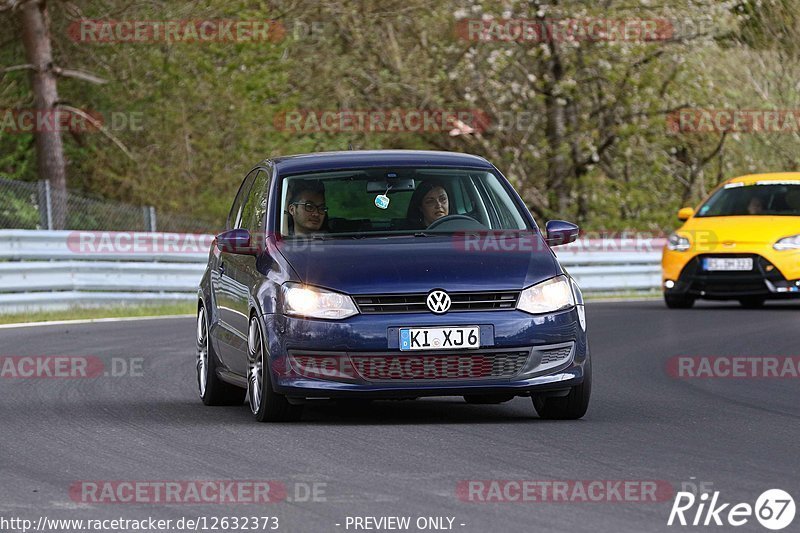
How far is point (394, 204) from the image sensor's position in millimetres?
10445

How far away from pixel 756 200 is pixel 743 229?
3.49ft

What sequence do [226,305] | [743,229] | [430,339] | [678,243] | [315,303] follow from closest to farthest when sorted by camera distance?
[430,339] → [315,303] → [226,305] → [743,229] → [678,243]

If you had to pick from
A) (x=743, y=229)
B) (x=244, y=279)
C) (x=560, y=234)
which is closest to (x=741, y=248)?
(x=743, y=229)

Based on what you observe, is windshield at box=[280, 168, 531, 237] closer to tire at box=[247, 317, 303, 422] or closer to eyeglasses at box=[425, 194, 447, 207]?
eyeglasses at box=[425, 194, 447, 207]

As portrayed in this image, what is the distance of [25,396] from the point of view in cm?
1152

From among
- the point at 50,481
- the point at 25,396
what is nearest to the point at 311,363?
the point at 50,481

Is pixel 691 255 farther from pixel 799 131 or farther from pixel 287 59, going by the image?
pixel 799 131

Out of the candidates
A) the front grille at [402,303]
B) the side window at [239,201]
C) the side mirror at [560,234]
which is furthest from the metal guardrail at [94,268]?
the front grille at [402,303]

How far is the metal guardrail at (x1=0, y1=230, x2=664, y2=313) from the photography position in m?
20.7

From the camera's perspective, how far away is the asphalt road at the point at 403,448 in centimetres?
674

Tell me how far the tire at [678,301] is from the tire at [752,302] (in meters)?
0.75

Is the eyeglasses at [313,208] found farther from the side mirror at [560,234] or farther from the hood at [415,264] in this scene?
the side mirror at [560,234]

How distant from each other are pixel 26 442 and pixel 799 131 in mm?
31764

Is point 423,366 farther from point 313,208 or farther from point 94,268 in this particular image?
point 94,268
